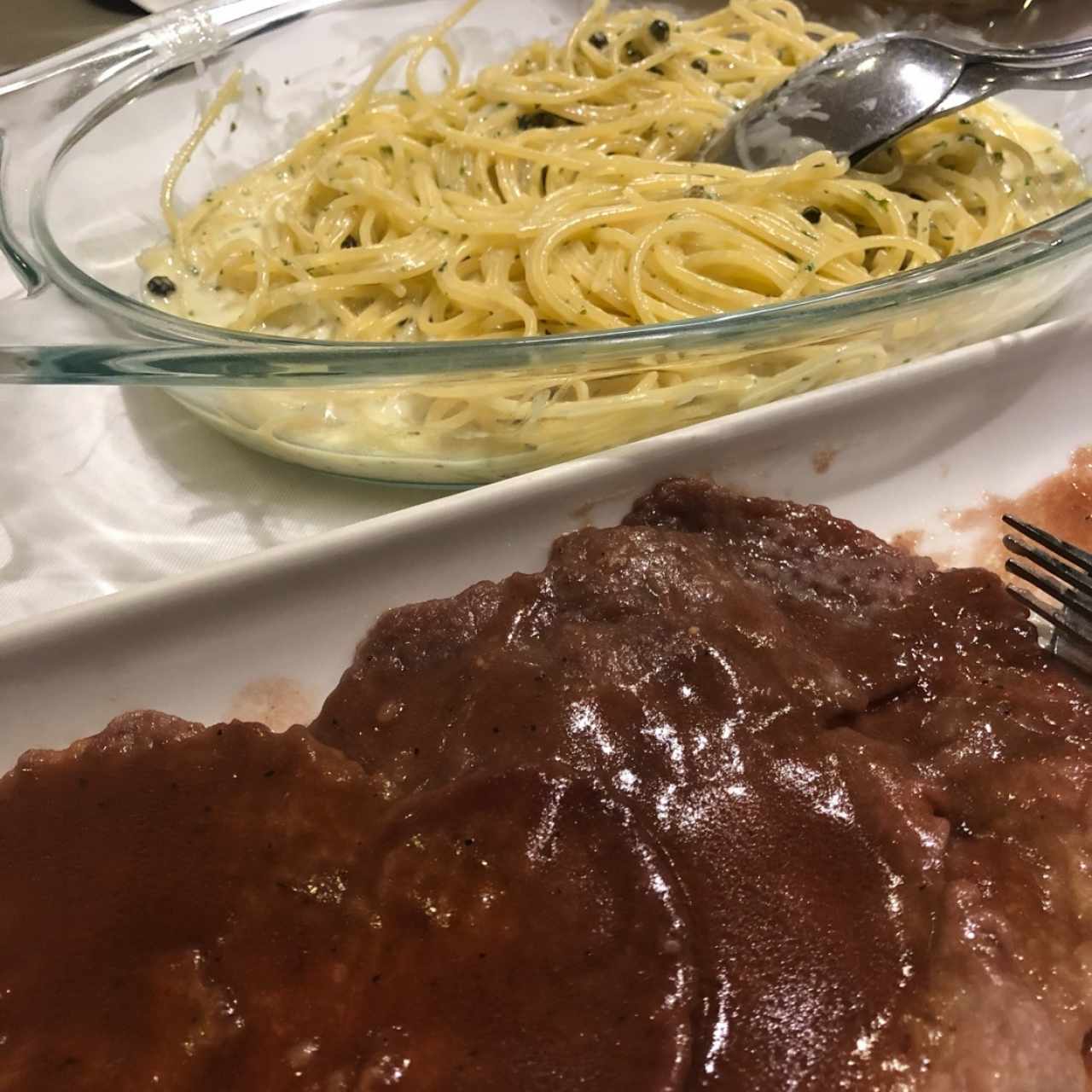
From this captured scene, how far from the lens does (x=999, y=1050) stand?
62.7 inches

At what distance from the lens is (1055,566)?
7.30 ft

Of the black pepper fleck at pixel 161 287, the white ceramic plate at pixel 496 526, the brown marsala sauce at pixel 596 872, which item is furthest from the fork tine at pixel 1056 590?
the black pepper fleck at pixel 161 287

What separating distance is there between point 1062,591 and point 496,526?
1334 millimetres

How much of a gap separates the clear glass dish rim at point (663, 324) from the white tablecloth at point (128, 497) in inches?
21.6

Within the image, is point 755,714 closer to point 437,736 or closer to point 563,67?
point 437,736

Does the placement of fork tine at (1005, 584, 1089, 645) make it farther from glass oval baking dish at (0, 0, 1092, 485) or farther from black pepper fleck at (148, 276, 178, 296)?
black pepper fleck at (148, 276, 178, 296)

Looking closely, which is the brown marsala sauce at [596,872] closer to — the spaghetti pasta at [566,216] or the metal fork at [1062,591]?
the metal fork at [1062,591]

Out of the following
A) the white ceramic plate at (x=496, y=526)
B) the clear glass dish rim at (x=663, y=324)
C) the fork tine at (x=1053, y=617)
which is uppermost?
the clear glass dish rim at (x=663, y=324)

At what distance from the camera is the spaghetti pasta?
295 centimetres

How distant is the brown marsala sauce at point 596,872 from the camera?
1.56 m

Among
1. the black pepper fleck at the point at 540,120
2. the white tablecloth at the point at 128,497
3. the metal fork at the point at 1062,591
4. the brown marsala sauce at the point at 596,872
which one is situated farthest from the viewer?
the black pepper fleck at the point at 540,120

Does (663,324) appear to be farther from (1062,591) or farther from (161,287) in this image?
(161,287)

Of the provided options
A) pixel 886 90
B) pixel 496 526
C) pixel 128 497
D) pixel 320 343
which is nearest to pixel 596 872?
pixel 496 526

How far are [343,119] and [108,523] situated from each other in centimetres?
186
